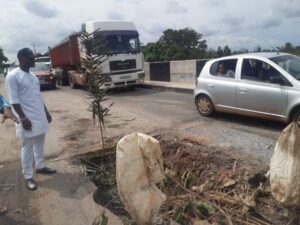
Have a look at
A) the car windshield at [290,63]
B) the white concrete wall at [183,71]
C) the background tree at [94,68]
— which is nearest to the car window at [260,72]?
the car windshield at [290,63]

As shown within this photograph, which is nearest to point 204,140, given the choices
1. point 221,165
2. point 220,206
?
point 221,165

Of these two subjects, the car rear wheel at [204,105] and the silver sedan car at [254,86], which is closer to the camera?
the silver sedan car at [254,86]

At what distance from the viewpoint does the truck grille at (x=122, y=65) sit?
15188 mm

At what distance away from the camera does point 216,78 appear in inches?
330

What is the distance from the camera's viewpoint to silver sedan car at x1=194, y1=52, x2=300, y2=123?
22.6 feet

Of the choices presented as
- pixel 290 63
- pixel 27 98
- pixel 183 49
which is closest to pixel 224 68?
pixel 290 63


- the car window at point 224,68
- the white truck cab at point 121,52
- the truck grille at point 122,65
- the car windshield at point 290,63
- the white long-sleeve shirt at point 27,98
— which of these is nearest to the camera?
the white long-sleeve shirt at point 27,98

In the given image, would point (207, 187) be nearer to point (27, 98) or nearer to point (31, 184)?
point (31, 184)

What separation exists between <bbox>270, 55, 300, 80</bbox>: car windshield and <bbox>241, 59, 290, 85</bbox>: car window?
0.63 ft

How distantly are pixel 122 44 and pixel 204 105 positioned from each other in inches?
304

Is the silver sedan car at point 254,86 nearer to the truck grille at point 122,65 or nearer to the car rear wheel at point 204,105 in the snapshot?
the car rear wheel at point 204,105

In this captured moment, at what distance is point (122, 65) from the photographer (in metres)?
15.4

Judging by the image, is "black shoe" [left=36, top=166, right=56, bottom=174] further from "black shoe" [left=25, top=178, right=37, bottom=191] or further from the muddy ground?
the muddy ground

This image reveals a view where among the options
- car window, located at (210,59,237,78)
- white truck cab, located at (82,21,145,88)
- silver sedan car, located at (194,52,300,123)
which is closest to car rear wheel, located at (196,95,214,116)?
silver sedan car, located at (194,52,300,123)
